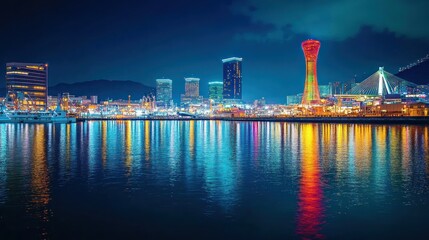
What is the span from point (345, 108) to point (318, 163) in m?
84.6

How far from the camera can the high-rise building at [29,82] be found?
100 meters

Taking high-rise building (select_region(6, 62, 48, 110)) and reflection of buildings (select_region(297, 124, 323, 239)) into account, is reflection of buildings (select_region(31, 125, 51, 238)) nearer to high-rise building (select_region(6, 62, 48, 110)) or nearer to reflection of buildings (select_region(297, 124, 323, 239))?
reflection of buildings (select_region(297, 124, 323, 239))

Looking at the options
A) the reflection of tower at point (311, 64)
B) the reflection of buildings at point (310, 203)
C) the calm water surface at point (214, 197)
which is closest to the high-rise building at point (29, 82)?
the reflection of tower at point (311, 64)

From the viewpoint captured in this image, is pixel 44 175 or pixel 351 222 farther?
pixel 44 175

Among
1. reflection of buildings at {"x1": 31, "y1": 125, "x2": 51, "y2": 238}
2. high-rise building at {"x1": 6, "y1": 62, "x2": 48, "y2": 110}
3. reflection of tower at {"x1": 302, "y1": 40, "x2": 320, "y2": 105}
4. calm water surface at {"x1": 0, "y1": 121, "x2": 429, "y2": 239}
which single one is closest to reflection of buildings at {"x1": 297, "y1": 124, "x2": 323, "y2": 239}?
calm water surface at {"x1": 0, "y1": 121, "x2": 429, "y2": 239}

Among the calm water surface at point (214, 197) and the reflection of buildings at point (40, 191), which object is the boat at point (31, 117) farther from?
the reflection of buildings at point (40, 191)

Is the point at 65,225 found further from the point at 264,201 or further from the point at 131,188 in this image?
the point at 264,201

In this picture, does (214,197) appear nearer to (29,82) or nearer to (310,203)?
(310,203)

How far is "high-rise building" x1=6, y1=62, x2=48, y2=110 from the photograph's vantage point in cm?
10019

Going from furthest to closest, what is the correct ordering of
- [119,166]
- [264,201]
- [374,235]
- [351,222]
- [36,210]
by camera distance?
[119,166], [264,201], [36,210], [351,222], [374,235]

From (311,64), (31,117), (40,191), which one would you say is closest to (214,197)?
(40,191)

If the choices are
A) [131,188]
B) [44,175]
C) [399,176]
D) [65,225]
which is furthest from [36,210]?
[399,176]

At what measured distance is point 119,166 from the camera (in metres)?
15.4

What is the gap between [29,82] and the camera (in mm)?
102250
